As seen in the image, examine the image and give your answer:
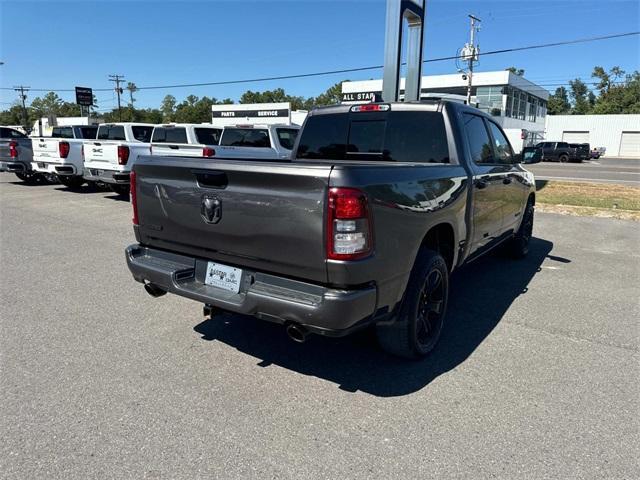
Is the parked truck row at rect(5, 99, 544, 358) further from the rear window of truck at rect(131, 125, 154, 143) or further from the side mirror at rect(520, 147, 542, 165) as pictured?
the rear window of truck at rect(131, 125, 154, 143)

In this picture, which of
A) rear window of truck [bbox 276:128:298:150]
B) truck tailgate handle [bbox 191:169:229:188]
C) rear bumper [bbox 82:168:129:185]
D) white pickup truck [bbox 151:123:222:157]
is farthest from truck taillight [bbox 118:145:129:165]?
truck tailgate handle [bbox 191:169:229:188]

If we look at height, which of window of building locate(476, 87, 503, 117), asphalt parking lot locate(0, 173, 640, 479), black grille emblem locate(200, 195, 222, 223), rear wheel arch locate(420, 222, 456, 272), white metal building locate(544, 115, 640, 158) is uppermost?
window of building locate(476, 87, 503, 117)

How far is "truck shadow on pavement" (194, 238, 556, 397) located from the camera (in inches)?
129

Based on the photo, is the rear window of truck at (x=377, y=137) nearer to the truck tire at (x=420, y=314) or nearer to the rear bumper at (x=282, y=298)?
the truck tire at (x=420, y=314)

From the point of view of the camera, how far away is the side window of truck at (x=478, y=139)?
14.2 ft

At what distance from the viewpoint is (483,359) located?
3576 millimetres

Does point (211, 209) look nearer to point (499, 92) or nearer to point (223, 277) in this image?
point (223, 277)

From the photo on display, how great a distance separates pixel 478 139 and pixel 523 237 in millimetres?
2646

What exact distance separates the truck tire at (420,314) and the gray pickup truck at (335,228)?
1cm

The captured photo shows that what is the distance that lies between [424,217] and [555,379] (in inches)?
59.3

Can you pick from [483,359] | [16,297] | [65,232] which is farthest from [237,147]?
[483,359]

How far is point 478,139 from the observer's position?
15.0 feet

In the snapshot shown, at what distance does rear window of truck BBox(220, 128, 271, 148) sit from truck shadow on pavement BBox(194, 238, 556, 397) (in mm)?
8053

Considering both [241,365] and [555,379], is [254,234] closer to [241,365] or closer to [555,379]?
[241,365]
